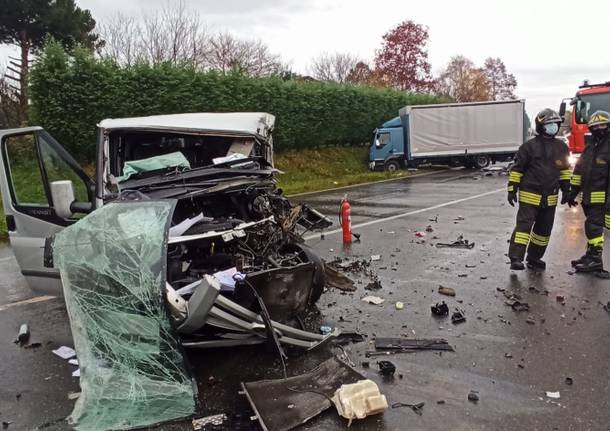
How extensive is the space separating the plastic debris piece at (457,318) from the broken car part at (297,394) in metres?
1.45

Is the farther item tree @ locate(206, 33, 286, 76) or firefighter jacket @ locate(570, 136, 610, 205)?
tree @ locate(206, 33, 286, 76)

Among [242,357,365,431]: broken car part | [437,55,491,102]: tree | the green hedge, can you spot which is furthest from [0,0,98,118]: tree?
[437,55,491,102]: tree

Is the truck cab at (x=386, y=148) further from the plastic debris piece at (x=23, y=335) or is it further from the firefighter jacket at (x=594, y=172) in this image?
the plastic debris piece at (x=23, y=335)

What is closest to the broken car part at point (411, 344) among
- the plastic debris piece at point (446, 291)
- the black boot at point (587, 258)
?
the plastic debris piece at point (446, 291)

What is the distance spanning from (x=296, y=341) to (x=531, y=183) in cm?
386

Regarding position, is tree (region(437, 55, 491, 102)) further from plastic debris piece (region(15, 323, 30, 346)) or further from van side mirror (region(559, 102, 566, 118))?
plastic debris piece (region(15, 323, 30, 346))

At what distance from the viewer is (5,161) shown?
4797 millimetres

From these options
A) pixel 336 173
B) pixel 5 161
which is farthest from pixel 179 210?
pixel 336 173

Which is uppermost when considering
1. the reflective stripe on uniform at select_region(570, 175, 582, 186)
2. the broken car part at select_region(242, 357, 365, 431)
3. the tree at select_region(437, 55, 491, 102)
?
the tree at select_region(437, 55, 491, 102)

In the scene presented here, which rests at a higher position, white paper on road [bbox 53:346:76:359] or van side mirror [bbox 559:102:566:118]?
van side mirror [bbox 559:102:566:118]

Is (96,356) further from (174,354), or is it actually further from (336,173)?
(336,173)

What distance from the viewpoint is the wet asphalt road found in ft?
10.1

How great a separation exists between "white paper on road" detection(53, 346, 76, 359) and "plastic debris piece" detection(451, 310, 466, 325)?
11.0 ft

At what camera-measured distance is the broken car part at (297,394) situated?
301 centimetres
